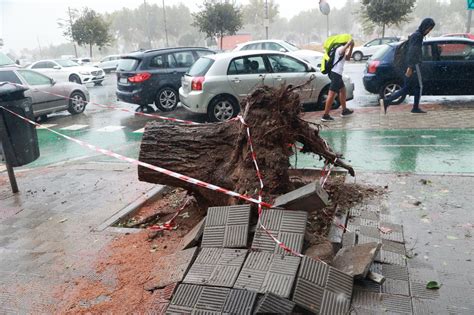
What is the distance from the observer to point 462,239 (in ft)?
13.3

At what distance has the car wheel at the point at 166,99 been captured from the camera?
12.8 m

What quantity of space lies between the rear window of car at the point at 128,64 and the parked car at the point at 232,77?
2.62m

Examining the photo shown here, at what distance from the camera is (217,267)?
11.3 feet

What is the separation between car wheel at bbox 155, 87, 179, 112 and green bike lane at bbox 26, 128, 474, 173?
2.83 m

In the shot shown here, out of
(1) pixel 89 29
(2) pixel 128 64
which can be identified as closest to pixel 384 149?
(2) pixel 128 64

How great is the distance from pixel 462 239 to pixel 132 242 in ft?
11.0

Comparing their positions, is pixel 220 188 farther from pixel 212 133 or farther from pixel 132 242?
pixel 132 242

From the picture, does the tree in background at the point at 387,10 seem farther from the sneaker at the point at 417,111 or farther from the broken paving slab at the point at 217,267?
the broken paving slab at the point at 217,267

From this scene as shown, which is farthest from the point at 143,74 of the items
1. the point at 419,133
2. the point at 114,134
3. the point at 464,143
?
the point at 464,143

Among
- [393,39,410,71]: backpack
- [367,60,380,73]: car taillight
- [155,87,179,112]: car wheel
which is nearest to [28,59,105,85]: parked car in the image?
[155,87,179,112]: car wheel

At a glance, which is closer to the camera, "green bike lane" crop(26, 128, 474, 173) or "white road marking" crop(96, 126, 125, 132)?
"green bike lane" crop(26, 128, 474, 173)

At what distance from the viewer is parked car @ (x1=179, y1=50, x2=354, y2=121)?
408 inches

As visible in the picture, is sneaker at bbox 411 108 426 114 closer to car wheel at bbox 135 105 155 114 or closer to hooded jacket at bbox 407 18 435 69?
hooded jacket at bbox 407 18 435 69

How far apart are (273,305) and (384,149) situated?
5.18m
